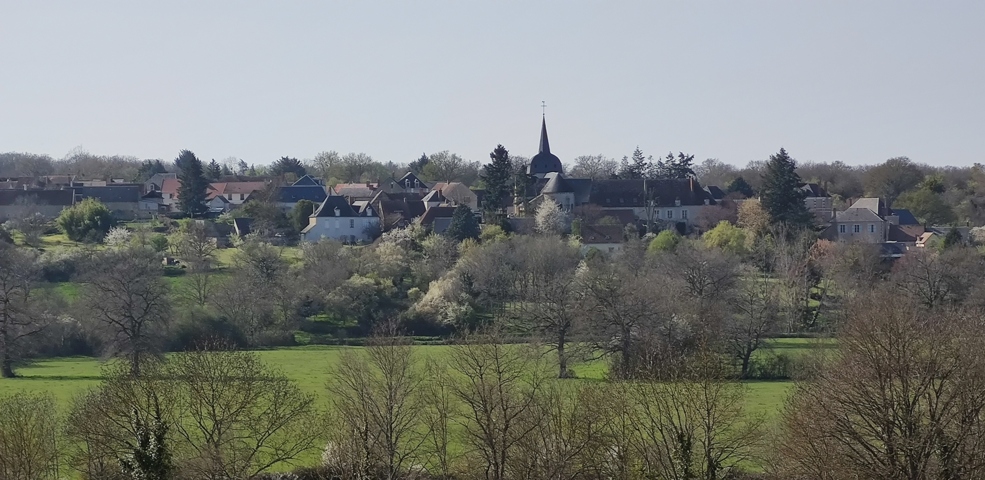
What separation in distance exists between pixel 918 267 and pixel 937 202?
3258cm

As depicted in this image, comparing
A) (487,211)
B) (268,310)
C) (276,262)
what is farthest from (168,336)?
(487,211)

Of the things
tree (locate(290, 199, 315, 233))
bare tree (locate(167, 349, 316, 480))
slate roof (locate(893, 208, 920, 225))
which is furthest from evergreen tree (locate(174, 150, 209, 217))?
bare tree (locate(167, 349, 316, 480))

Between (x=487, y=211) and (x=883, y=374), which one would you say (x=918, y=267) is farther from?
(x=883, y=374)

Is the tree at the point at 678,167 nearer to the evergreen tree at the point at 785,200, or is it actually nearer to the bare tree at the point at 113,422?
the evergreen tree at the point at 785,200

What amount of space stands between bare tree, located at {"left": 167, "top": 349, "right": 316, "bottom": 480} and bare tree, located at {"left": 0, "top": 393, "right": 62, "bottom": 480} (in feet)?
9.04

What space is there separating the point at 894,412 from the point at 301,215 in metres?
59.4

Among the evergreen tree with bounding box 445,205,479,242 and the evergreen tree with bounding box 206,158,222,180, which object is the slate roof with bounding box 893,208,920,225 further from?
the evergreen tree with bounding box 206,158,222,180

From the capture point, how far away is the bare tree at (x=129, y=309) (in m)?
42.1

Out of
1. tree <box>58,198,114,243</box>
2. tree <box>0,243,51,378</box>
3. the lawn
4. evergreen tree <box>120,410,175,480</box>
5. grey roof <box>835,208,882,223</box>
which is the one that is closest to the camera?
evergreen tree <box>120,410,175,480</box>

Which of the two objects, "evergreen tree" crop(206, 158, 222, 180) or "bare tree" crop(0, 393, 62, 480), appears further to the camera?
"evergreen tree" crop(206, 158, 222, 180)

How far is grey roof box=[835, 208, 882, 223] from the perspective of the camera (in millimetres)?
75312

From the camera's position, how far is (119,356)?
1624 inches

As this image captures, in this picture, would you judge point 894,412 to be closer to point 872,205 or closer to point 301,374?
point 301,374

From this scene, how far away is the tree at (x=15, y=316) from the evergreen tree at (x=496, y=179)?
31125 millimetres
